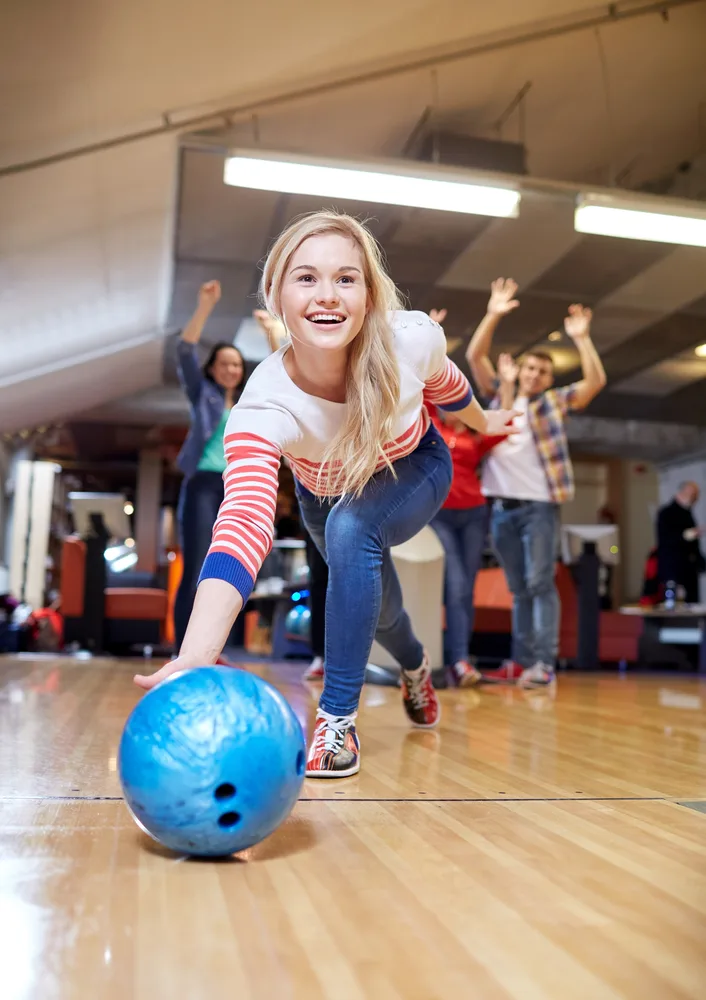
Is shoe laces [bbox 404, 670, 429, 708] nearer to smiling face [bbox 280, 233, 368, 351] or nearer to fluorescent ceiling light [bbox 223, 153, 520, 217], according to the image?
smiling face [bbox 280, 233, 368, 351]

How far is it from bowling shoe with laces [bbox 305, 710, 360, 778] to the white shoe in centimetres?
230

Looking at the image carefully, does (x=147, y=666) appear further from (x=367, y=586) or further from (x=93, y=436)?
(x=93, y=436)

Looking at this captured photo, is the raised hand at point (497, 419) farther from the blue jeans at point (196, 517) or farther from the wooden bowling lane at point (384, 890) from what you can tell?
the blue jeans at point (196, 517)

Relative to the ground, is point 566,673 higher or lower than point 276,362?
lower

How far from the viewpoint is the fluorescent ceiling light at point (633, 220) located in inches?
206

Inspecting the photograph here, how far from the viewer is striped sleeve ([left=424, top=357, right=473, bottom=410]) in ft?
5.65

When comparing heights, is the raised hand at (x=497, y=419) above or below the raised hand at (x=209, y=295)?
below

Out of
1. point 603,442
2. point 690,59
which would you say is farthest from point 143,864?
point 603,442

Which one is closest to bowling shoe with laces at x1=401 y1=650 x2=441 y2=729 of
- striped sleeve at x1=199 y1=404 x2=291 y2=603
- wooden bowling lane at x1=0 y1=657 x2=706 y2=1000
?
wooden bowling lane at x1=0 y1=657 x2=706 y2=1000

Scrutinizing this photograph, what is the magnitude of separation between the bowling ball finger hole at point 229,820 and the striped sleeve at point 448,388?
38.3 inches

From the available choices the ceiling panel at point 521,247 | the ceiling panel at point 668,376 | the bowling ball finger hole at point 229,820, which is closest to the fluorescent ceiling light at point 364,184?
the ceiling panel at point 521,247

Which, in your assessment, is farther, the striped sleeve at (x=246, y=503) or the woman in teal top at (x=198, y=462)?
the woman in teal top at (x=198, y=462)

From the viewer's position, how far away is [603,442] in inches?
505

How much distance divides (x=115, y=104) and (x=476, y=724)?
12.8 feet
